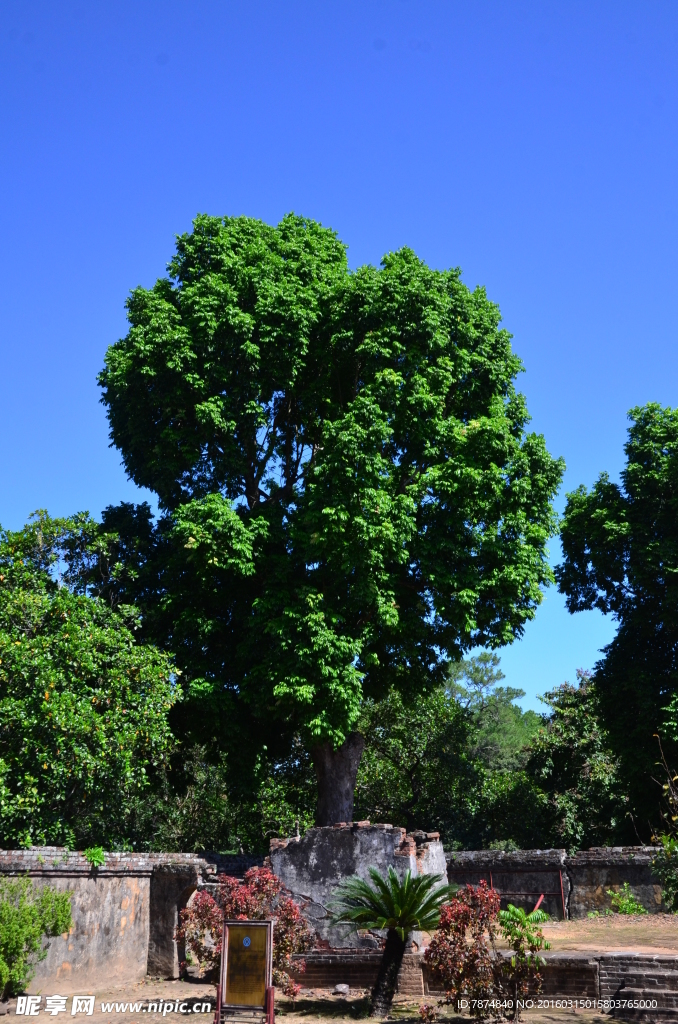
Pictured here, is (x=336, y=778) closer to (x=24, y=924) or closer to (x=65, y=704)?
(x=65, y=704)

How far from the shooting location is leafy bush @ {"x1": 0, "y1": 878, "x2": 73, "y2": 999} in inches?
549

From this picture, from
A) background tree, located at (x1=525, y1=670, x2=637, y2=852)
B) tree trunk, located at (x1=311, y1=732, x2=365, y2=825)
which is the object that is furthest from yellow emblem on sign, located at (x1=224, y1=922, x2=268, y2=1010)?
background tree, located at (x1=525, y1=670, x2=637, y2=852)

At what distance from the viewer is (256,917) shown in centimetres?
1375

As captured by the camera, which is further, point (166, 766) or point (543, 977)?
point (166, 766)

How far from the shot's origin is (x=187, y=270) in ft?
77.1

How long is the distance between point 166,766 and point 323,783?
11.9 feet

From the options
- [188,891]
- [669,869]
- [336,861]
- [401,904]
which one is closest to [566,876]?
[336,861]

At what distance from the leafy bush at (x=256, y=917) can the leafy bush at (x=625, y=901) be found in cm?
764

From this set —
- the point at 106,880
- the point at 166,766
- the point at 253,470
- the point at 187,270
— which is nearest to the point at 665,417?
the point at 253,470

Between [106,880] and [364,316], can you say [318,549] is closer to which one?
[364,316]

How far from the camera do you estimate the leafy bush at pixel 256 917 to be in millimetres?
13859

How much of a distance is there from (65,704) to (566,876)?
36.9ft

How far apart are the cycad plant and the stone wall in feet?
9.16

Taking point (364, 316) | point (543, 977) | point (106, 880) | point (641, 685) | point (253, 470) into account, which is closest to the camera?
point (543, 977)
